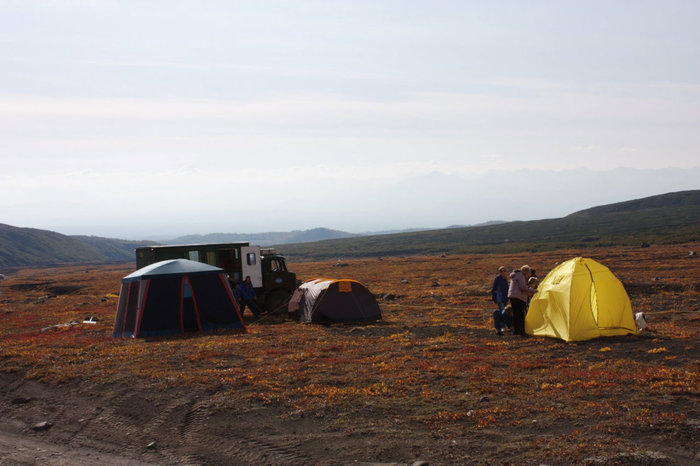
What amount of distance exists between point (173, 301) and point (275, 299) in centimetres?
850

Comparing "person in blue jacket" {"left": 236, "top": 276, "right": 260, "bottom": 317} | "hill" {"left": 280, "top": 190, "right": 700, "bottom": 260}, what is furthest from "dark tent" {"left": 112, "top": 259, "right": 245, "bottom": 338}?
"hill" {"left": 280, "top": 190, "right": 700, "bottom": 260}

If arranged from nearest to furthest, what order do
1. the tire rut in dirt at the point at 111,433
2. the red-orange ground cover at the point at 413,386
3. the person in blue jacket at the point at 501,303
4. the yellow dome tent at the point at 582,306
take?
1. the red-orange ground cover at the point at 413,386
2. the tire rut in dirt at the point at 111,433
3. the yellow dome tent at the point at 582,306
4. the person in blue jacket at the point at 501,303

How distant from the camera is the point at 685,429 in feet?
30.5

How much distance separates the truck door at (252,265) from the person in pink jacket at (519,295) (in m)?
14.3

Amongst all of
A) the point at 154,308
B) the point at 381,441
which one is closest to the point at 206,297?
the point at 154,308

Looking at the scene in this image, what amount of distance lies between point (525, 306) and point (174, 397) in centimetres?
1169

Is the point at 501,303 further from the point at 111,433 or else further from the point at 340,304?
the point at 111,433

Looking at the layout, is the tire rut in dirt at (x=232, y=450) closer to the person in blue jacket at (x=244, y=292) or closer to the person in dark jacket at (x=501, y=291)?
the person in dark jacket at (x=501, y=291)

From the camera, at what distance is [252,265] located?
29984mm

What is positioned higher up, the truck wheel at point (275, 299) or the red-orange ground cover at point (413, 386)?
the truck wheel at point (275, 299)

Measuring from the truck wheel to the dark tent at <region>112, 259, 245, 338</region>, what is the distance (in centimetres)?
676

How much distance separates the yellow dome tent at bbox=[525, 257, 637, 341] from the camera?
58.1ft

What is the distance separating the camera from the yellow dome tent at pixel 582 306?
17.7m

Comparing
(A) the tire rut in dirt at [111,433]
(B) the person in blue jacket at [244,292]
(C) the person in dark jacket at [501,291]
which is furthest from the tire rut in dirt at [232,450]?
(B) the person in blue jacket at [244,292]
